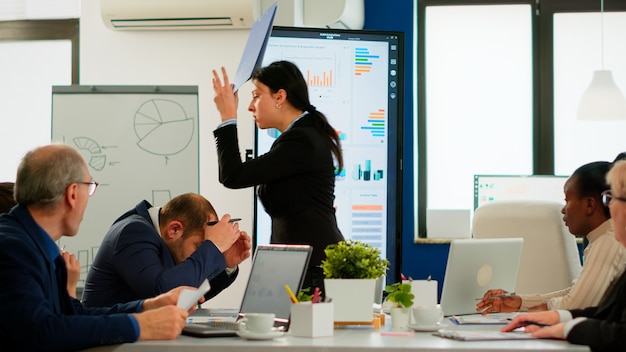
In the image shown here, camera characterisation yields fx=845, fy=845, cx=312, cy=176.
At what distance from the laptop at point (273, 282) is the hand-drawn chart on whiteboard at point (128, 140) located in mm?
2414

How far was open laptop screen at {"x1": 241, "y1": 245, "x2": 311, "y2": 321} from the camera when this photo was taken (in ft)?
7.88

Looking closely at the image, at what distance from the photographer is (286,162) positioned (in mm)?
2834

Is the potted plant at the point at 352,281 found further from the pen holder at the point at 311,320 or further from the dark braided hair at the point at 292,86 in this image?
the dark braided hair at the point at 292,86

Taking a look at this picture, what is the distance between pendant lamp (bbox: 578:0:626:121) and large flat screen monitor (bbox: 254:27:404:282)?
4.94 feet

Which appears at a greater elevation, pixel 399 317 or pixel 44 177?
pixel 44 177

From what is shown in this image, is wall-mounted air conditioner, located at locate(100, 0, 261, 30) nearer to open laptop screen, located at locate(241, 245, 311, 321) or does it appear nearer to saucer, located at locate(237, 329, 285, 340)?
open laptop screen, located at locate(241, 245, 311, 321)

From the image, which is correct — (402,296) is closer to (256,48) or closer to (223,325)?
(223,325)

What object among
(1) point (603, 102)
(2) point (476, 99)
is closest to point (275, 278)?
(1) point (603, 102)

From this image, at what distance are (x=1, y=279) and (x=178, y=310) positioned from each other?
0.43 meters

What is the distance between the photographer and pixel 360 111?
4.61 metres

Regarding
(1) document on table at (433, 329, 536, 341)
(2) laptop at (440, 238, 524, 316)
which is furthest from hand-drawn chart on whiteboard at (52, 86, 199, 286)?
(1) document on table at (433, 329, 536, 341)

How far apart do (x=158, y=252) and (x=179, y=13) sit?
308cm

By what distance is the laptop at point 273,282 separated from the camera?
2.37m

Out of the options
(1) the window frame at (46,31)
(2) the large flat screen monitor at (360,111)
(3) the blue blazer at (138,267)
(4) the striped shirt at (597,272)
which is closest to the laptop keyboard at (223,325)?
(3) the blue blazer at (138,267)
